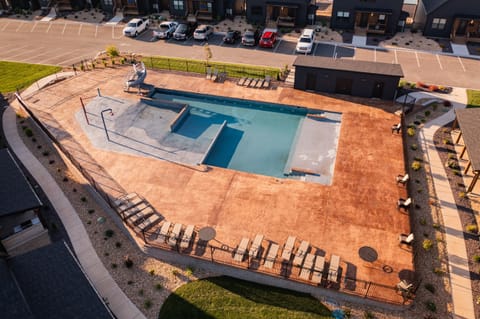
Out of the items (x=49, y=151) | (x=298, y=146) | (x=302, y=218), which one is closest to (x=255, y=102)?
(x=298, y=146)

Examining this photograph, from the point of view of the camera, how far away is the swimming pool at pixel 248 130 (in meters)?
29.5

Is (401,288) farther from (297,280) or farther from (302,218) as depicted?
(302,218)

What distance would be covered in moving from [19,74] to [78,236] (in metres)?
29.6

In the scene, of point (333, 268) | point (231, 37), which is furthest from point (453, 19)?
point (333, 268)

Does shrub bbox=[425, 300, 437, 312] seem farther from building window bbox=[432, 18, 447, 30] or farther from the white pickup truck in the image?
the white pickup truck

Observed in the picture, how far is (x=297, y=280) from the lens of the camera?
19797mm

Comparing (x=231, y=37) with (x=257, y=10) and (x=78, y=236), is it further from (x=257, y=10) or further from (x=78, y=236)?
(x=78, y=236)

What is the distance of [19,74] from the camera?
43312 mm

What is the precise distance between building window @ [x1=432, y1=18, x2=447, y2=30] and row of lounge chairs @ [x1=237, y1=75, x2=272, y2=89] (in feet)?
87.3

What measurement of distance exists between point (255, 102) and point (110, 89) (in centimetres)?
1518

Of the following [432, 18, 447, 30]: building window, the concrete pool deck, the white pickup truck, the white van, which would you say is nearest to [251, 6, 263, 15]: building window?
the white van

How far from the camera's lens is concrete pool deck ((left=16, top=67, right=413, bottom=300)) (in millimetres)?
21859

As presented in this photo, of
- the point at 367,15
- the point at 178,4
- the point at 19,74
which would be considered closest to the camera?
the point at 19,74

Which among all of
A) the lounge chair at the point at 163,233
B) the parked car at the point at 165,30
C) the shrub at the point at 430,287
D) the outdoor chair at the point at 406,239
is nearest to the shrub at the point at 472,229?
the outdoor chair at the point at 406,239
